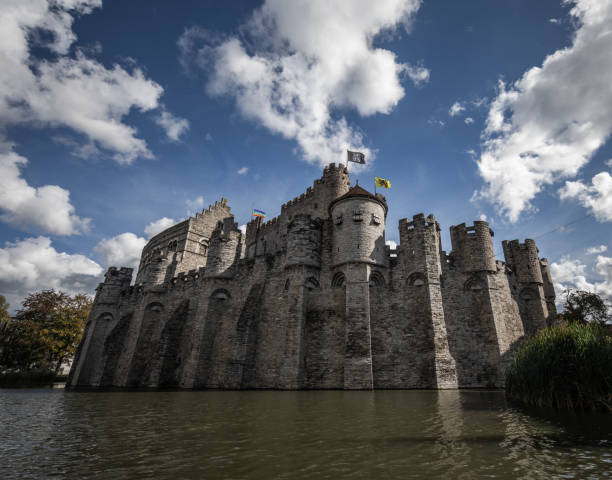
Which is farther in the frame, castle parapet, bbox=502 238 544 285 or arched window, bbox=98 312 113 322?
arched window, bbox=98 312 113 322

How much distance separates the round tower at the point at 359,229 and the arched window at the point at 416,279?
179 centimetres

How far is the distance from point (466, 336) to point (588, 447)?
14710mm

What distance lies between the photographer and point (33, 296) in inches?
1309

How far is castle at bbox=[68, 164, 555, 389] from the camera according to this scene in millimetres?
17203

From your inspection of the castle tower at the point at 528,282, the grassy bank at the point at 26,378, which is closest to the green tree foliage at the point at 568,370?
the castle tower at the point at 528,282

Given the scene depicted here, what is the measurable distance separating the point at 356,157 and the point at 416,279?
11.0 metres

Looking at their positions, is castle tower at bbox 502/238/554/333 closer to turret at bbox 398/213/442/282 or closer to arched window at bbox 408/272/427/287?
turret at bbox 398/213/442/282

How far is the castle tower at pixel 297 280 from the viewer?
17039 mm

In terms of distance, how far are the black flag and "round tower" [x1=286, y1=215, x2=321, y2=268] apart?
6.82 m

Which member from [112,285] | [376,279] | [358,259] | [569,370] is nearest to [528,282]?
[376,279]

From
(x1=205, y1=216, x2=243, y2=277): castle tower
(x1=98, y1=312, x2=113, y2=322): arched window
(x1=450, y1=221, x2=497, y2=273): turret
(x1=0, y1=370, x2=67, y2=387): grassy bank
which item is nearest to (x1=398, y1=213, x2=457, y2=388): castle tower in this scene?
(x1=450, y1=221, x2=497, y2=273): turret

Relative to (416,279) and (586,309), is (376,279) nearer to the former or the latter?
(416,279)

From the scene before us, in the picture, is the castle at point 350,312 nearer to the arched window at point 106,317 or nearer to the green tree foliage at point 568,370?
the arched window at point 106,317

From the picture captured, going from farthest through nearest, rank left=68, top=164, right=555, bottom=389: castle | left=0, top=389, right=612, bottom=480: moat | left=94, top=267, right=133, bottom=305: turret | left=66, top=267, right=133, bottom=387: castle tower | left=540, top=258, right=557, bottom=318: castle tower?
left=94, top=267, right=133, bottom=305: turret → left=66, top=267, right=133, bottom=387: castle tower → left=540, top=258, right=557, bottom=318: castle tower → left=68, top=164, right=555, bottom=389: castle → left=0, top=389, right=612, bottom=480: moat
